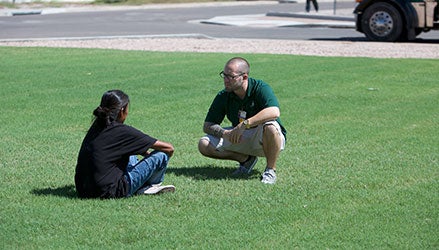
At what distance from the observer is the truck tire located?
69.8 ft

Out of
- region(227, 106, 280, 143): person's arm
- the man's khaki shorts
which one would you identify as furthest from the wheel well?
region(227, 106, 280, 143): person's arm

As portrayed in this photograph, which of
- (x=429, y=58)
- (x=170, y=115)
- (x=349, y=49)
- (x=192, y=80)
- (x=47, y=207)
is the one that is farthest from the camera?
(x=349, y=49)

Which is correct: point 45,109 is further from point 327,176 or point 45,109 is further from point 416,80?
point 416,80

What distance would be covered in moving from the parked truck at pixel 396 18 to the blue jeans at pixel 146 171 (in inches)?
566

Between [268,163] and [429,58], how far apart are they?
33.8ft

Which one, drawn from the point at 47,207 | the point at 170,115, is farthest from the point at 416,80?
the point at 47,207

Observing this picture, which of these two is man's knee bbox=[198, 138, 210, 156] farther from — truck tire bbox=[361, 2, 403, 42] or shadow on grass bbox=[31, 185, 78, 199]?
truck tire bbox=[361, 2, 403, 42]

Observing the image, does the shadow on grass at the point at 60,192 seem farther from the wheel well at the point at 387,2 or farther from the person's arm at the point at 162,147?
the wheel well at the point at 387,2

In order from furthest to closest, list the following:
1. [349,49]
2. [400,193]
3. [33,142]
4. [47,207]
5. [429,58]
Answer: [349,49] < [429,58] < [33,142] < [400,193] < [47,207]

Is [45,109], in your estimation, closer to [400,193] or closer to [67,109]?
[67,109]

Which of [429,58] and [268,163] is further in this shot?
[429,58]

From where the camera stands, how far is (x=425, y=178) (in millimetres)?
8227

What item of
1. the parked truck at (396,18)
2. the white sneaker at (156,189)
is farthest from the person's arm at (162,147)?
the parked truck at (396,18)

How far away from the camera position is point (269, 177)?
809cm
